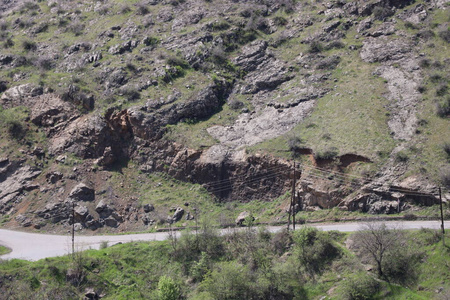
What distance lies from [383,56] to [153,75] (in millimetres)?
29436

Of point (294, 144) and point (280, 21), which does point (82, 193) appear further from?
point (280, 21)

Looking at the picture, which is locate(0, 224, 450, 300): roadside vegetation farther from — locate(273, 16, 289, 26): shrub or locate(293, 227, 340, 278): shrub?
locate(273, 16, 289, 26): shrub

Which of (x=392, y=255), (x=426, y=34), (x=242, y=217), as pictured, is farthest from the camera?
(x=426, y=34)

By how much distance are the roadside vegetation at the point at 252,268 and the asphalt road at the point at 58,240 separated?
2.06 m

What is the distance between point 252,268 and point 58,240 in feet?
65.3

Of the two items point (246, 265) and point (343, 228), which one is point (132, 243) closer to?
point (246, 265)

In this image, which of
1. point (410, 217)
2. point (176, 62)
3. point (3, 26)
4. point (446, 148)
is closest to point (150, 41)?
point (176, 62)

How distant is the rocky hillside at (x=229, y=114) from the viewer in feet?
120

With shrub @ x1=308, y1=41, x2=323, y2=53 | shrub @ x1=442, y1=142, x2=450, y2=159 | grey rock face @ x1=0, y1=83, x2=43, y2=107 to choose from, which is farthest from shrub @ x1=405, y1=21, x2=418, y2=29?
grey rock face @ x1=0, y1=83, x2=43, y2=107

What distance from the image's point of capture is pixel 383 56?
46719 millimetres

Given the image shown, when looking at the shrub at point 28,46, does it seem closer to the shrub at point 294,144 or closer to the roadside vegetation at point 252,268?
the roadside vegetation at point 252,268

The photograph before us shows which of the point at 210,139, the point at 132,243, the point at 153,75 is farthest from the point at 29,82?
the point at 132,243

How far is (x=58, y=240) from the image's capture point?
37.6 metres

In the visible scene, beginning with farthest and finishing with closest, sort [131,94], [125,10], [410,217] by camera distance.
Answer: [125,10]
[131,94]
[410,217]
